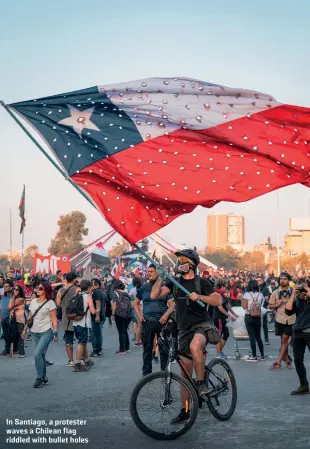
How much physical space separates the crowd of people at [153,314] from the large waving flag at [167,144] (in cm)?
107

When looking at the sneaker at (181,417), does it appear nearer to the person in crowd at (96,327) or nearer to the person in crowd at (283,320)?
the person in crowd at (283,320)

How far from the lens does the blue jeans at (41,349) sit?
11.8 metres

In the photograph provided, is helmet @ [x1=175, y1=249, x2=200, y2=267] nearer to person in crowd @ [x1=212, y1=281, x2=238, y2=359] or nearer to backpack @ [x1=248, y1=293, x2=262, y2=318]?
backpack @ [x1=248, y1=293, x2=262, y2=318]

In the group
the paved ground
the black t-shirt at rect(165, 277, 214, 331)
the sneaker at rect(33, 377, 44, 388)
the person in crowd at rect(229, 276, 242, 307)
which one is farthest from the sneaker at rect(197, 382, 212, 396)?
the person in crowd at rect(229, 276, 242, 307)

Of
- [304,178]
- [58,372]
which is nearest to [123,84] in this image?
[304,178]

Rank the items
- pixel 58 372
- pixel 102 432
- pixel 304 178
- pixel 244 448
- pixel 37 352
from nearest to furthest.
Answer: pixel 244 448 → pixel 102 432 → pixel 304 178 → pixel 37 352 → pixel 58 372

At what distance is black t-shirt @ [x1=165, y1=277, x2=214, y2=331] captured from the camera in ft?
28.1

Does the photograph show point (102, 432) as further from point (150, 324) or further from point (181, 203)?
point (150, 324)

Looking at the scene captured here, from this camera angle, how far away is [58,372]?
13719 mm

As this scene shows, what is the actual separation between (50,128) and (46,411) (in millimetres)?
3404

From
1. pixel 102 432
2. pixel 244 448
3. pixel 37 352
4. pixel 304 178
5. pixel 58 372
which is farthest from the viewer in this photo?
pixel 58 372

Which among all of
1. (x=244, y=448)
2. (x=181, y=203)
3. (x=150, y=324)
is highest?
(x=181, y=203)

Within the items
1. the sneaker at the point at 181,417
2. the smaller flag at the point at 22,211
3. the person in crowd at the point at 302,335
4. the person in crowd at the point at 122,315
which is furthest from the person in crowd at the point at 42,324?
the smaller flag at the point at 22,211

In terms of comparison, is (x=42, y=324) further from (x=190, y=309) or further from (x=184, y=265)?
(x=184, y=265)
